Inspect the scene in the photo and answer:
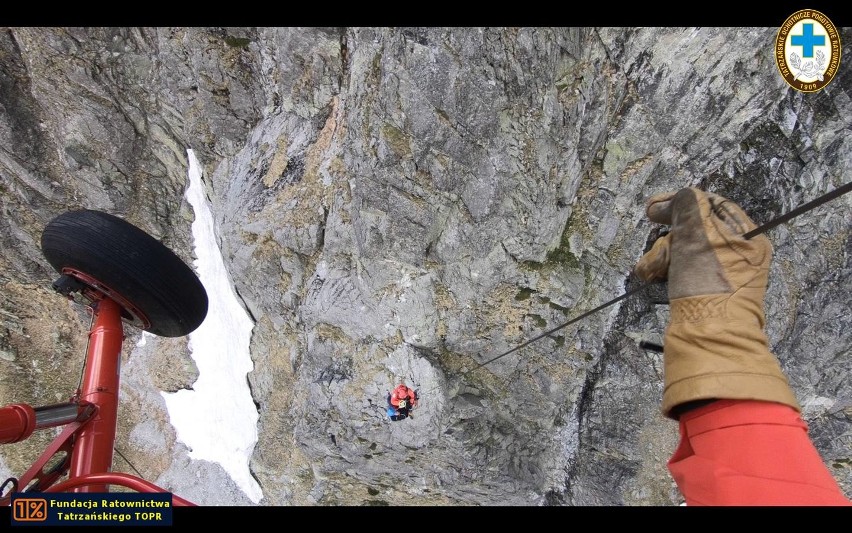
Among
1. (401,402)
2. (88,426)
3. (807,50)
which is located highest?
(807,50)

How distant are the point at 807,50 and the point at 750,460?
11.7 ft

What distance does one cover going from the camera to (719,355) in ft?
7.13

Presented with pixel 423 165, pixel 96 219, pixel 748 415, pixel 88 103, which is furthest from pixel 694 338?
pixel 88 103

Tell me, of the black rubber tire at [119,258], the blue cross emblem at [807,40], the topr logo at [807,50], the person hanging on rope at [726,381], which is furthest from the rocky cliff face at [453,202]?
the person hanging on rope at [726,381]

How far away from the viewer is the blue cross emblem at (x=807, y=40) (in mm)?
3259

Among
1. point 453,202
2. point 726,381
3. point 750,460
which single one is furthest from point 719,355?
point 453,202

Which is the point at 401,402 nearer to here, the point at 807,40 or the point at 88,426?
the point at 88,426

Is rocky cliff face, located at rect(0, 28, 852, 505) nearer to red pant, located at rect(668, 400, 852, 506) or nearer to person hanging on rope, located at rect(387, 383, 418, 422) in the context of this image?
person hanging on rope, located at rect(387, 383, 418, 422)

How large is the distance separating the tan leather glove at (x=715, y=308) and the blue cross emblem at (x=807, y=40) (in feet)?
6.35

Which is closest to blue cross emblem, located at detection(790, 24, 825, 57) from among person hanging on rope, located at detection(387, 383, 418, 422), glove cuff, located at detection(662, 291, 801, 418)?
glove cuff, located at detection(662, 291, 801, 418)

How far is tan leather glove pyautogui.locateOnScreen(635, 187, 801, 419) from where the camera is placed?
6.75 feet

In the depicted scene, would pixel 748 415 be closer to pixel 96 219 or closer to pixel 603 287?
pixel 603 287

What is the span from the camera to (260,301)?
216 inches

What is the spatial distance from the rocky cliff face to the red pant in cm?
232
